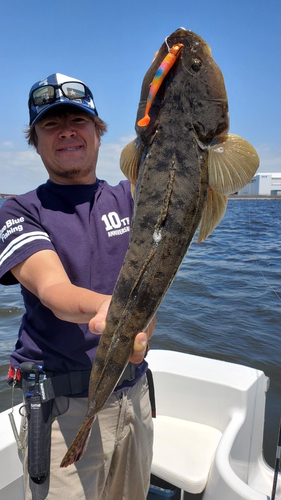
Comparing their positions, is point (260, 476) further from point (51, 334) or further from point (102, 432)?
point (51, 334)

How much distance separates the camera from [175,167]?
1.74 meters

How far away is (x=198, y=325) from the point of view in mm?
10664

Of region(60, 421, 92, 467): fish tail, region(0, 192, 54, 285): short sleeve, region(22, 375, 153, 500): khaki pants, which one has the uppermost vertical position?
region(0, 192, 54, 285): short sleeve

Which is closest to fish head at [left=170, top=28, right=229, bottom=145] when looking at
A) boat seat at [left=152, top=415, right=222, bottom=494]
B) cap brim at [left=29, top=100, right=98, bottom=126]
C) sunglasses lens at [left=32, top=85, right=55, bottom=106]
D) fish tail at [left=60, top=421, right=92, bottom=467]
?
cap brim at [left=29, top=100, right=98, bottom=126]

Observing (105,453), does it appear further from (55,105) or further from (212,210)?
(55,105)

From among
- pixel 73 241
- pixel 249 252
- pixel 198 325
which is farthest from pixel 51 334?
pixel 249 252

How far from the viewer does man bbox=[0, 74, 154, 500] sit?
269 centimetres

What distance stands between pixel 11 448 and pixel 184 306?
9.21 m

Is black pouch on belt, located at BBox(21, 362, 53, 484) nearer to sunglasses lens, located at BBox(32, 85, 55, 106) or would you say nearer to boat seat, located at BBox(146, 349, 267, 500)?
boat seat, located at BBox(146, 349, 267, 500)

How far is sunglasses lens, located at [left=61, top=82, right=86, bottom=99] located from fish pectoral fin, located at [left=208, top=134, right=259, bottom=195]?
163 cm

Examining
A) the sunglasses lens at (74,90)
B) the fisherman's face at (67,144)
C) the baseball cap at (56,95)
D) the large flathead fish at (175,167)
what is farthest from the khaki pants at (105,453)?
the sunglasses lens at (74,90)

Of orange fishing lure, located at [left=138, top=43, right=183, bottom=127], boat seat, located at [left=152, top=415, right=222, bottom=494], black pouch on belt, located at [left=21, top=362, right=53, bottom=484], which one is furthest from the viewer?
boat seat, located at [left=152, top=415, right=222, bottom=494]

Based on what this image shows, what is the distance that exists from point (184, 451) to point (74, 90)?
405cm

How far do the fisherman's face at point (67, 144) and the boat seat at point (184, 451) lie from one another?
3.28 metres
